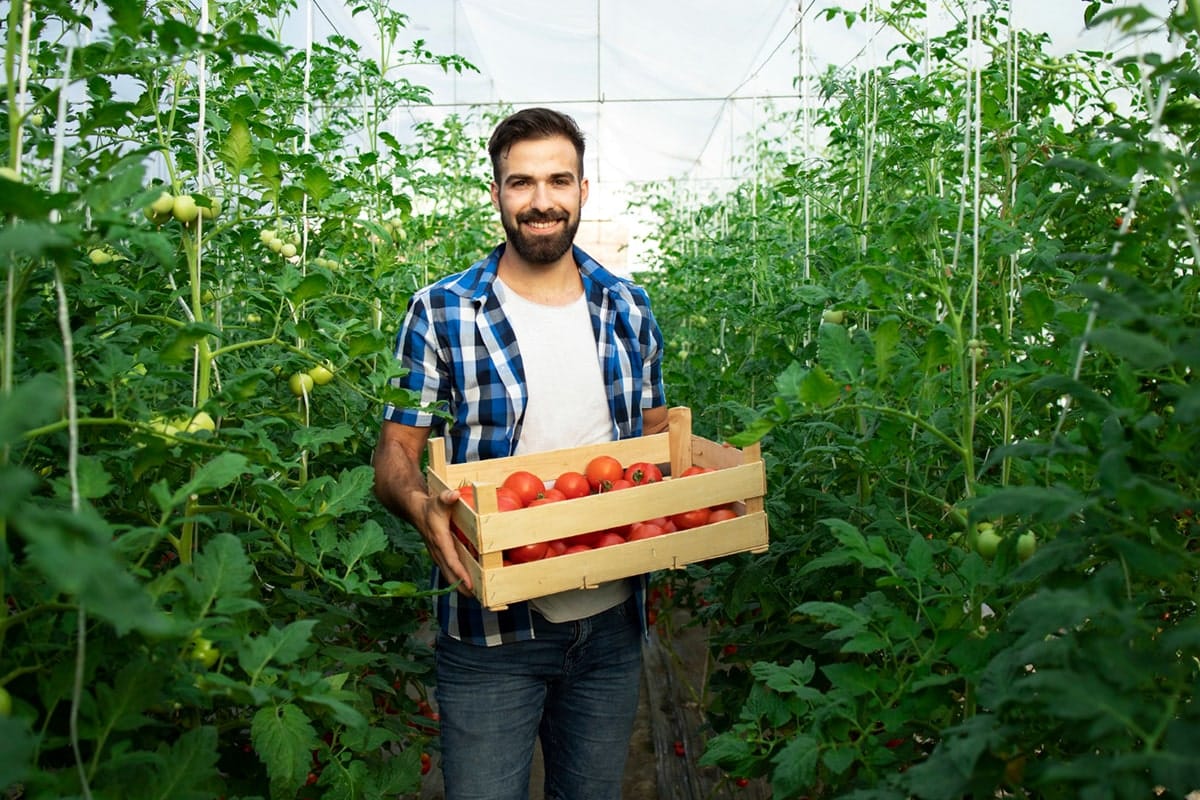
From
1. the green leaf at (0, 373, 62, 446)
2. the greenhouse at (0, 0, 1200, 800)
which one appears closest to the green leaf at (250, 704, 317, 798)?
the greenhouse at (0, 0, 1200, 800)

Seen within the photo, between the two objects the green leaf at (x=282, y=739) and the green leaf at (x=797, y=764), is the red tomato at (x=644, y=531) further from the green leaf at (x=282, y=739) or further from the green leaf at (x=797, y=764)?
the green leaf at (x=282, y=739)

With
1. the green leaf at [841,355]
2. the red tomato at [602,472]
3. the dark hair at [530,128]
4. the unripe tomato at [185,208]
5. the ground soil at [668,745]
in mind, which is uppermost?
the dark hair at [530,128]

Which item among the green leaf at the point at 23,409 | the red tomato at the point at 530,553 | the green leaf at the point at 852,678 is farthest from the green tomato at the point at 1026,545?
the green leaf at the point at 23,409

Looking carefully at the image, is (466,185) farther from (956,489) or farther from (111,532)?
(111,532)

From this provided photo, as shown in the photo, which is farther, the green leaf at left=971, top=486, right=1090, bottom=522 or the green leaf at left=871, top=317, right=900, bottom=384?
the green leaf at left=871, top=317, right=900, bottom=384

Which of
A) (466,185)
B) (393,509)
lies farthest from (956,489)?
(466,185)

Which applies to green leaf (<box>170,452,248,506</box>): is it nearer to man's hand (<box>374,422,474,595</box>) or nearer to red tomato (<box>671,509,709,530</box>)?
man's hand (<box>374,422,474,595</box>)

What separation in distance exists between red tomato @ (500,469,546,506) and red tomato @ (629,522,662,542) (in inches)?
7.7

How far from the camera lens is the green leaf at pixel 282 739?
1166 millimetres

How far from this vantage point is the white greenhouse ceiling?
756 cm

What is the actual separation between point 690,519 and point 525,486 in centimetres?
33

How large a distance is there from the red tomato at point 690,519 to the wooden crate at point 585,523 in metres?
0.07

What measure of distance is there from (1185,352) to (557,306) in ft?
5.02

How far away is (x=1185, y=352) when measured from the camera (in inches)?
29.6
